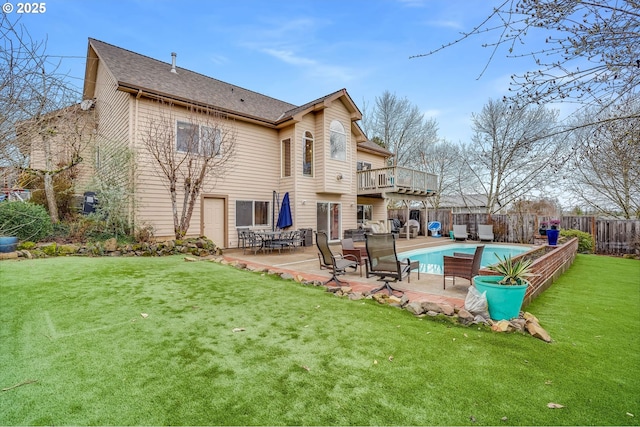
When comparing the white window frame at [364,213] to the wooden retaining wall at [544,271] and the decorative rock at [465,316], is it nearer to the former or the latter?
the wooden retaining wall at [544,271]

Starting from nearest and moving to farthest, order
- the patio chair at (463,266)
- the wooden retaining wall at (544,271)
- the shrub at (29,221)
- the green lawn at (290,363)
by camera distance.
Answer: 1. the green lawn at (290,363)
2. the wooden retaining wall at (544,271)
3. the patio chair at (463,266)
4. the shrub at (29,221)

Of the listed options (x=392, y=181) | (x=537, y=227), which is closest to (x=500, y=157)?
(x=537, y=227)

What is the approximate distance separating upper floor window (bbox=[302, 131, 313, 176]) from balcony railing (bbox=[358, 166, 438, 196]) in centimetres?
381

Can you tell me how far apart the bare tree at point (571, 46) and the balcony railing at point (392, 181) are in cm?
1270

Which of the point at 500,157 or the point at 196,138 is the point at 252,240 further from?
the point at 500,157

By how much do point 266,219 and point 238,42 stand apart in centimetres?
772

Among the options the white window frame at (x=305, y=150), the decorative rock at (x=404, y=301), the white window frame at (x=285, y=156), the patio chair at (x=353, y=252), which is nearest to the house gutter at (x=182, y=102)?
the white window frame at (x=285, y=156)

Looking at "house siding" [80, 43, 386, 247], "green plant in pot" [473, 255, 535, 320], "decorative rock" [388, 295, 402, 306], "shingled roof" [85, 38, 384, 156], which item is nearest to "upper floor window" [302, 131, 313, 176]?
"house siding" [80, 43, 386, 247]

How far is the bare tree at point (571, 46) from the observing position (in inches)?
86.4

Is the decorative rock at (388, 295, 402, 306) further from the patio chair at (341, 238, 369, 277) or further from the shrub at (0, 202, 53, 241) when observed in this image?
the shrub at (0, 202, 53, 241)

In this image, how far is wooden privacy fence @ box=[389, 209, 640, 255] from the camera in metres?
13.2

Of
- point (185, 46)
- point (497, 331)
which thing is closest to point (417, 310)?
point (497, 331)

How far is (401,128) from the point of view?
25547 millimetres

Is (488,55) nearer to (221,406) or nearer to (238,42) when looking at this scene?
(221,406)
